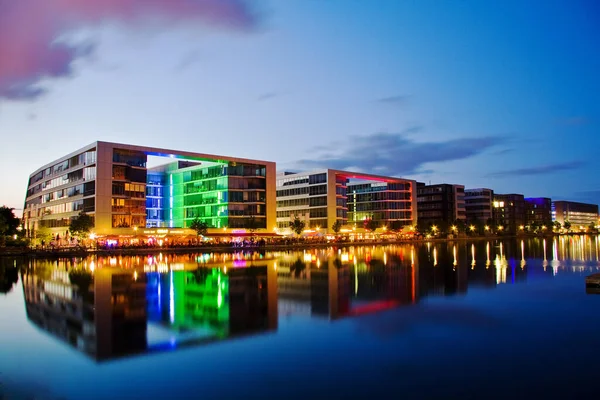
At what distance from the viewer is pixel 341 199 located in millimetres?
130125

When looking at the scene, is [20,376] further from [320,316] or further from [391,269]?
[391,269]

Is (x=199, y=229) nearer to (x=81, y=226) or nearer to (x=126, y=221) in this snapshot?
(x=126, y=221)

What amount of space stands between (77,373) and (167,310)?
933 cm

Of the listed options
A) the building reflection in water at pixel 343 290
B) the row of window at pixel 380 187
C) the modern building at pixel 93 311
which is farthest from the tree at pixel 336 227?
the modern building at pixel 93 311

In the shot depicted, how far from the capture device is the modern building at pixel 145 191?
83.0 metres

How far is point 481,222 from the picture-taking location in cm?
18262

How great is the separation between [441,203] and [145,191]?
4460 inches

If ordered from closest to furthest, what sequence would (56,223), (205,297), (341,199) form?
(205,297)
(56,223)
(341,199)

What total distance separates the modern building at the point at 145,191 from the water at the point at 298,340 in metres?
52.3

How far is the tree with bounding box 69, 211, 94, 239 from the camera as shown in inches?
3036

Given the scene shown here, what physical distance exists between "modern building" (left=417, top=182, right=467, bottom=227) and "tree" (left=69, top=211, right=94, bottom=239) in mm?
118059

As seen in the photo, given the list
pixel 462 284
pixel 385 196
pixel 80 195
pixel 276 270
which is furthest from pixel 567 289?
pixel 385 196

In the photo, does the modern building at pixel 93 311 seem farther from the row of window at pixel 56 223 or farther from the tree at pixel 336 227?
the tree at pixel 336 227

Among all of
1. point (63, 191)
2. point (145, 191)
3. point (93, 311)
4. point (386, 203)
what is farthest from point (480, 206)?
point (93, 311)
